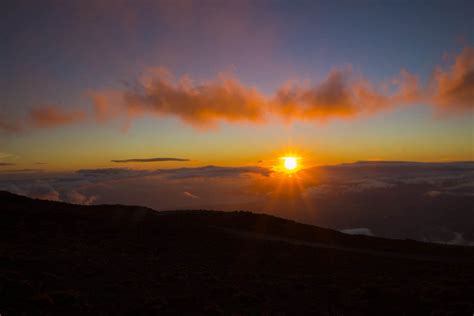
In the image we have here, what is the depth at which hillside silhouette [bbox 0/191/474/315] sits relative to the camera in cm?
1229

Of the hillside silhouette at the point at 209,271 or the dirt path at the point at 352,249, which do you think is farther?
the dirt path at the point at 352,249

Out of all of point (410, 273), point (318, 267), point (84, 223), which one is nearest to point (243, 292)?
point (318, 267)

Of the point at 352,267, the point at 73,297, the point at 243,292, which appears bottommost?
the point at 352,267

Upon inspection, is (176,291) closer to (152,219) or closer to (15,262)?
(15,262)

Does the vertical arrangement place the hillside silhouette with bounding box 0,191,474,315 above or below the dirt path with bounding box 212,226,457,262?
above

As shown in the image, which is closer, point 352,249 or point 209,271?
point 209,271

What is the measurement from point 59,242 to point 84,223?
26.0ft

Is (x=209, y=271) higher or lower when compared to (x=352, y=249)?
higher

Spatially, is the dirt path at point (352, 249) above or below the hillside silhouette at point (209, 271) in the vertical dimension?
below

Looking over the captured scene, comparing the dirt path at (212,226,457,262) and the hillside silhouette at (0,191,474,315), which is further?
the dirt path at (212,226,457,262)

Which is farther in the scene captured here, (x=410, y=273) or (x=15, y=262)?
(x=410, y=273)

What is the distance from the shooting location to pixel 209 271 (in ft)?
60.6

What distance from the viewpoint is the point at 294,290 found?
1514 cm

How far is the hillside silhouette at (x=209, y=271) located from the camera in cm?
1229
